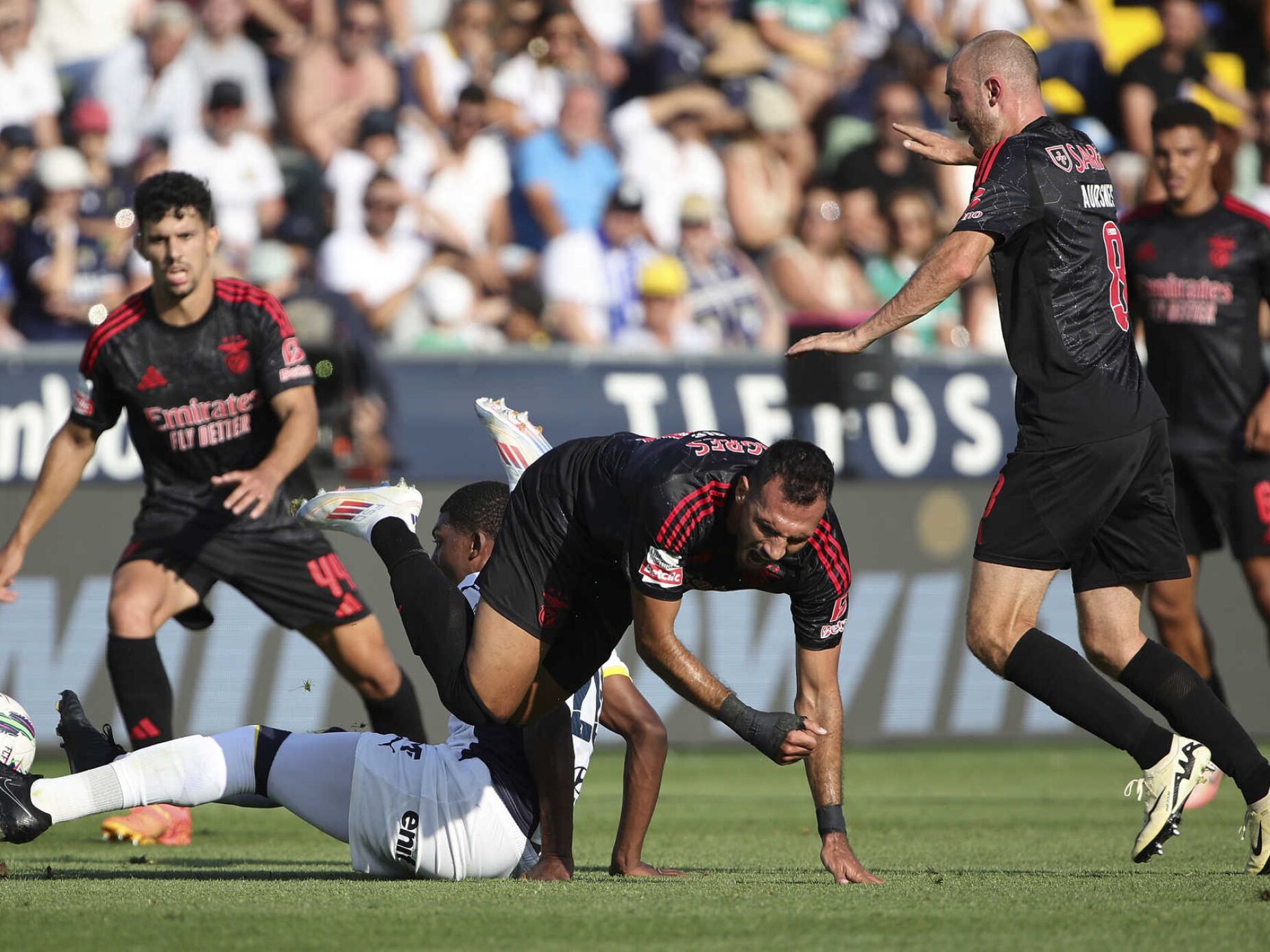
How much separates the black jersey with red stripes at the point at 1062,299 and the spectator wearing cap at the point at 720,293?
7.63 meters

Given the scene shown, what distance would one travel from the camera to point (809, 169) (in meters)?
14.9

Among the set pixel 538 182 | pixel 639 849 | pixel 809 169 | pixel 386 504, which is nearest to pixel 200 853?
pixel 386 504

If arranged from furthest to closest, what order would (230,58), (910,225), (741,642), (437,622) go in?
(910,225), (230,58), (741,642), (437,622)

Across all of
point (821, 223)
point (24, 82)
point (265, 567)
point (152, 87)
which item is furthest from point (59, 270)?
point (821, 223)

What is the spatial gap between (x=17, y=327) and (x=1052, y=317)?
28.3ft

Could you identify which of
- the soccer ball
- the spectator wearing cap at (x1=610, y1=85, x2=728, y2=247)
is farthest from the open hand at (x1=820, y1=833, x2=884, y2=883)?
the spectator wearing cap at (x1=610, y1=85, x2=728, y2=247)

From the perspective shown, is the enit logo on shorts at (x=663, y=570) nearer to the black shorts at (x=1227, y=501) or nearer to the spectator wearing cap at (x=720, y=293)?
the black shorts at (x=1227, y=501)

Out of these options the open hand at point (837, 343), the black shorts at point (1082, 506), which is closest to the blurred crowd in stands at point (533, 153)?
the black shorts at point (1082, 506)

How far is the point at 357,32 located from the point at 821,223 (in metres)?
3.95

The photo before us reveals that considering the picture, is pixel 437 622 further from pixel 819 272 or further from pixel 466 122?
pixel 819 272

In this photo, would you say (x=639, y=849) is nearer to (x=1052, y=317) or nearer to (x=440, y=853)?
(x=440, y=853)

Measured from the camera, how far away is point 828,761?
219 inches

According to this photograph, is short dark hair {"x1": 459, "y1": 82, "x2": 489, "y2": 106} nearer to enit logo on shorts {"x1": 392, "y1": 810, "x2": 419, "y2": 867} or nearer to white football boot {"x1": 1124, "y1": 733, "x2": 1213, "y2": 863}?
enit logo on shorts {"x1": 392, "y1": 810, "x2": 419, "y2": 867}

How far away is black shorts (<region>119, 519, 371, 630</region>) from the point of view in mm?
7547
